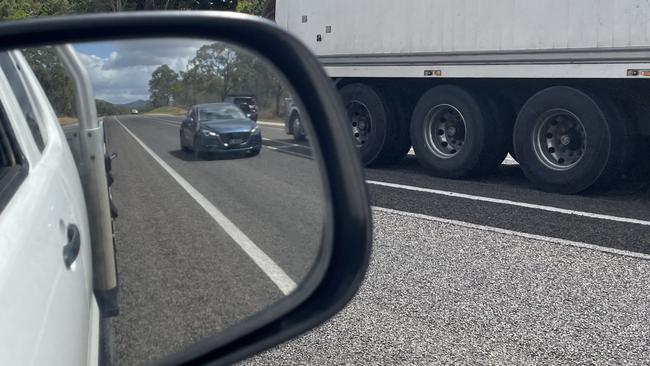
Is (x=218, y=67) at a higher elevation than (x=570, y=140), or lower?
higher

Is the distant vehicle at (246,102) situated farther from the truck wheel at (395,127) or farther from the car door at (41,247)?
the truck wheel at (395,127)

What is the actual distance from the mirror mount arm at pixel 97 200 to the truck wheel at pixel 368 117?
916 cm

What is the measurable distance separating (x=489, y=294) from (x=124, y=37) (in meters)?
3.92

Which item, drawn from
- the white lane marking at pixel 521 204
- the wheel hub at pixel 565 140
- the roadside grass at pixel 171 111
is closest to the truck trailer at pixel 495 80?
the wheel hub at pixel 565 140

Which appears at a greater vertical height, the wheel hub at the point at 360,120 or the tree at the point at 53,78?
the tree at the point at 53,78

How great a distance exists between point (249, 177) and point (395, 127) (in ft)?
31.6

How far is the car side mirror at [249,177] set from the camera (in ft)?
4.87

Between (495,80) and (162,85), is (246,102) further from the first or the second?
(495,80)

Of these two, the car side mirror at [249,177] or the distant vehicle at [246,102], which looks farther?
the distant vehicle at [246,102]

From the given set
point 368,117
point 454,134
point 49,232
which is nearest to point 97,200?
point 49,232

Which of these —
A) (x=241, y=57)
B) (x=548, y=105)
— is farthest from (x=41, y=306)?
(x=548, y=105)

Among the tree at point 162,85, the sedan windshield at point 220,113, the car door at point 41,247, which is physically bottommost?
the car door at point 41,247

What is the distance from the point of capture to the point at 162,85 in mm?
1615

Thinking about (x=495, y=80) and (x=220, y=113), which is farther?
(x=495, y=80)
